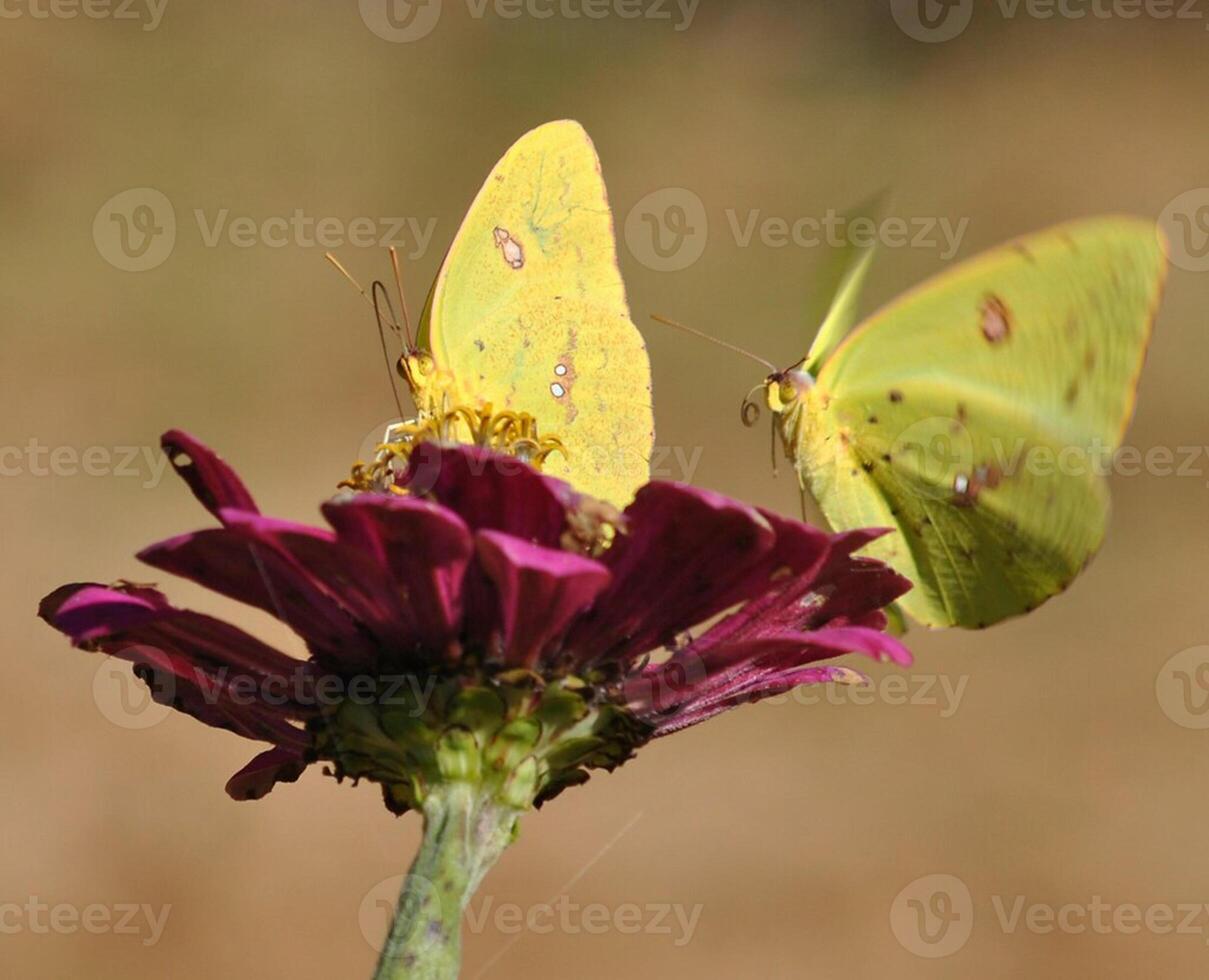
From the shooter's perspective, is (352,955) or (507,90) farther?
(507,90)

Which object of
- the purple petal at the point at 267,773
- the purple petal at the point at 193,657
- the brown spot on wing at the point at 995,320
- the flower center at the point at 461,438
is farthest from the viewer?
the brown spot on wing at the point at 995,320

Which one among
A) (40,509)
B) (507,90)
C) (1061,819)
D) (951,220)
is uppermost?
(507,90)

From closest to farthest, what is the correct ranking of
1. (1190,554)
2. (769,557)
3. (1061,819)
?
(769,557) → (1061,819) → (1190,554)

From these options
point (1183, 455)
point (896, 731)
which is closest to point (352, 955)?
point (896, 731)

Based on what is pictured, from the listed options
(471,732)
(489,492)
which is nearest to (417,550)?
(489,492)

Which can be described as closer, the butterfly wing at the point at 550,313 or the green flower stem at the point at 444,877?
the green flower stem at the point at 444,877

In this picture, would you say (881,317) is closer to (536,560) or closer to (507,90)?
(536,560)

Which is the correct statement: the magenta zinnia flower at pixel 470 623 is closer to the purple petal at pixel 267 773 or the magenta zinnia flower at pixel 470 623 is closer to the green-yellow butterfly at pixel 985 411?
the purple petal at pixel 267 773

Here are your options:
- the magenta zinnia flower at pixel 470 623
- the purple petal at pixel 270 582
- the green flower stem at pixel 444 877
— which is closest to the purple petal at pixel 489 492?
the magenta zinnia flower at pixel 470 623

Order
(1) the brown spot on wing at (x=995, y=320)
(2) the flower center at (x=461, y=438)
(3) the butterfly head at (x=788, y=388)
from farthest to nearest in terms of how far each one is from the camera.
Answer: (3) the butterfly head at (x=788, y=388), (1) the brown spot on wing at (x=995, y=320), (2) the flower center at (x=461, y=438)
